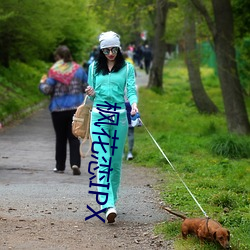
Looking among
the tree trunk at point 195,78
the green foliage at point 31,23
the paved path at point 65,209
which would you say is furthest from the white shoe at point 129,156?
the tree trunk at point 195,78

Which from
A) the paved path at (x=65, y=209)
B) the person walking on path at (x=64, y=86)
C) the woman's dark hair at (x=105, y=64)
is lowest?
the paved path at (x=65, y=209)

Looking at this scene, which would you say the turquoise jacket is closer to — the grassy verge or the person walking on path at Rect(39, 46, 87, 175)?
the person walking on path at Rect(39, 46, 87, 175)

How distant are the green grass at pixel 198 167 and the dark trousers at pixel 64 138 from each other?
4.49 feet

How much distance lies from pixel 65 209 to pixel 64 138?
349 centimetres

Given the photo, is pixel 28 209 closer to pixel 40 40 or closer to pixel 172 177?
pixel 172 177

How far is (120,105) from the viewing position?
24.3ft

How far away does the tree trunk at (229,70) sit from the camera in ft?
53.0

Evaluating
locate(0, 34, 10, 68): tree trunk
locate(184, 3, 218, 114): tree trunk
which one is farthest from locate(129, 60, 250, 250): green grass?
locate(0, 34, 10, 68): tree trunk

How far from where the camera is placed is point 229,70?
1642cm

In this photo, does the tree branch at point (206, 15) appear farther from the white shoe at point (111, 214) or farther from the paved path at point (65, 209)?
the white shoe at point (111, 214)

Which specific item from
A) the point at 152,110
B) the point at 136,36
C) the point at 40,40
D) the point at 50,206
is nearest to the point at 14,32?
the point at 40,40

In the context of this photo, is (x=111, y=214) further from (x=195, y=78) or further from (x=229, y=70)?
(x=195, y=78)

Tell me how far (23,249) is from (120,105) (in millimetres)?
1859

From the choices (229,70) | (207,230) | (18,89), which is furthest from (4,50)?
(207,230)
